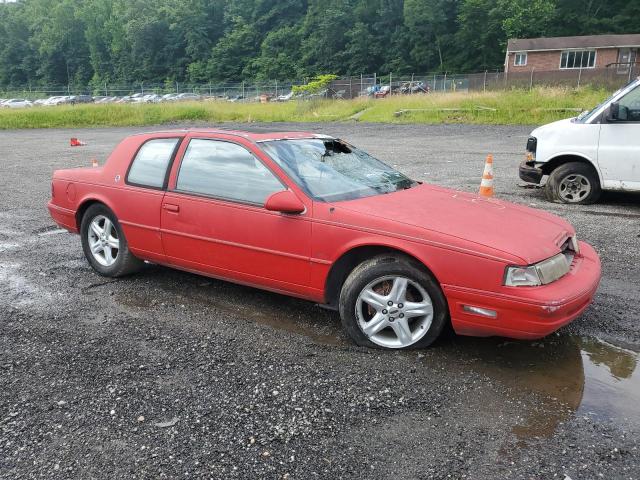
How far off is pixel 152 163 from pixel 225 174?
918mm

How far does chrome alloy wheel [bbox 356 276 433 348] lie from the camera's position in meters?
3.69

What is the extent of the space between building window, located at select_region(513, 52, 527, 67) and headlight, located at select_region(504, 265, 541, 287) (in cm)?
5666

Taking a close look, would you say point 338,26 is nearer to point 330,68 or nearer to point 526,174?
point 330,68

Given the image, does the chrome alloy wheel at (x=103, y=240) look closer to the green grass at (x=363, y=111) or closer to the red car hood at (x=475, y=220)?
the red car hood at (x=475, y=220)

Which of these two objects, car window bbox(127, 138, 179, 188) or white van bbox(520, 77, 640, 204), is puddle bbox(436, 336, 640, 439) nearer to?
car window bbox(127, 138, 179, 188)

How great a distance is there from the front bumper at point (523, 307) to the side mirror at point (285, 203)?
48.1 inches

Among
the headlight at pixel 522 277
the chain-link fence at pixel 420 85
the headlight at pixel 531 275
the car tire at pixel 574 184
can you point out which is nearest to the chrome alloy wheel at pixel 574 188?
the car tire at pixel 574 184

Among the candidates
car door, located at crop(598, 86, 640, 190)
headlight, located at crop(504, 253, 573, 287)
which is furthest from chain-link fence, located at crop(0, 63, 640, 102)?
headlight, located at crop(504, 253, 573, 287)

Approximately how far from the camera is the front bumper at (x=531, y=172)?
8461 mm

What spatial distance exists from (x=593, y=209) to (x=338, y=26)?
3070 inches

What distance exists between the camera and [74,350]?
3951 mm

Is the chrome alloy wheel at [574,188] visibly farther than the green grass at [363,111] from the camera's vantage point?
No

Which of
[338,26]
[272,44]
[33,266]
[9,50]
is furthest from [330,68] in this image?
[33,266]

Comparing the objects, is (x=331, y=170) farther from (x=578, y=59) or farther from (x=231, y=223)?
(x=578, y=59)
